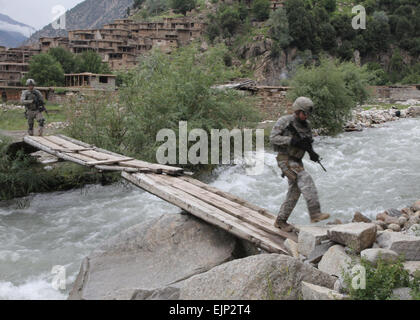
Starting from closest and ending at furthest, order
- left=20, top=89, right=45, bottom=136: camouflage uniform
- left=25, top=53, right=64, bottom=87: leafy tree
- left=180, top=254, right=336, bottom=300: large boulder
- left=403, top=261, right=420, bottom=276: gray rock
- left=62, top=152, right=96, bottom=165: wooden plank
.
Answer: left=180, top=254, right=336, bottom=300: large boulder < left=403, top=261, right=420, bottom=276: gray rock < left=62, top=152, right=96, bottom=165: wooden plank < left=20, top=89, right=45, bottom=136: camouflage uniform < left=25, top=53, right=64, bottom=87: leafy tree

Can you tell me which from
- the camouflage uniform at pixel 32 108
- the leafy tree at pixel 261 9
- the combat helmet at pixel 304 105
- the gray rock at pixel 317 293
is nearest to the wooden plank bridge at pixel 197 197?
the gray rock at pixel 317 293

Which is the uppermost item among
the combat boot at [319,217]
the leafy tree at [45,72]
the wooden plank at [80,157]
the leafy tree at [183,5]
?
the leafy tree at [183,5]

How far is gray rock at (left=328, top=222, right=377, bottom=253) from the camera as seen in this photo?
4625mm

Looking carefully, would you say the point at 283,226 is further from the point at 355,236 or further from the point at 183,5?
the point at 183,5

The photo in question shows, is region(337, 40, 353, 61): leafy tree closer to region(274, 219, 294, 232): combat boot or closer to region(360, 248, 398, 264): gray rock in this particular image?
region(274, 219, 294, 232): combat boot

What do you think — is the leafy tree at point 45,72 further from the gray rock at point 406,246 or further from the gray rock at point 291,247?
the gray rock at point 406,246

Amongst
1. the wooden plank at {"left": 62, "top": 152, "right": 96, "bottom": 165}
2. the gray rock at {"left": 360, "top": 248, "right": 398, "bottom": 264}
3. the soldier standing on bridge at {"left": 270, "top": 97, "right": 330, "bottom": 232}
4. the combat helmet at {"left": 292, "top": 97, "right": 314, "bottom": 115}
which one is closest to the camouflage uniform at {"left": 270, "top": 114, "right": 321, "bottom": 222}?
the soldier standing on bridge at {"left": 270, "top": 97, "right": 330, "bottom": 232}

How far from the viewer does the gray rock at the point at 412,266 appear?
3.96 metres

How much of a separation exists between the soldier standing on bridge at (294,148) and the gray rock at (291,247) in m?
0.46

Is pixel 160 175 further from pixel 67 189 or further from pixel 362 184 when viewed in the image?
pixel 362 184

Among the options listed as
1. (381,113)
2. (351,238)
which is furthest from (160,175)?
(381,113)

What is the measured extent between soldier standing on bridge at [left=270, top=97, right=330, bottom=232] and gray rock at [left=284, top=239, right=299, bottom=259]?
1.50ft

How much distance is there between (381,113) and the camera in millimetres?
27125
